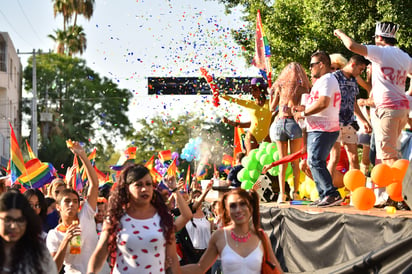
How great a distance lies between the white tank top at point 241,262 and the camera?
5.79 m

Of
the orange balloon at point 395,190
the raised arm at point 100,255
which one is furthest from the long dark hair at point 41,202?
the orange balloon at point 395,190

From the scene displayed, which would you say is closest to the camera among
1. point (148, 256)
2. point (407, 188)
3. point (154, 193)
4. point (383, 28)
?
point (148, 256)

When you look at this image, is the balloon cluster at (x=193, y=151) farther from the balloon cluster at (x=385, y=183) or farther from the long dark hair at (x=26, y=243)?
the long dark hair at (x=26, y=243)

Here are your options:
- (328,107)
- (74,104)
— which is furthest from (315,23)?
(74,104)

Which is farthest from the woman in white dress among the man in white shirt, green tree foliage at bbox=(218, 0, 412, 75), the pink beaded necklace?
green tree foliage at bbox=(218, 0, 412, 75)

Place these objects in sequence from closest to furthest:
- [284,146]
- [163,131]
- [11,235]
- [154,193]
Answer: [11,235]
[154,193]
[284,146]
[163,131]

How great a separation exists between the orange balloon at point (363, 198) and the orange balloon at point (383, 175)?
140 mm

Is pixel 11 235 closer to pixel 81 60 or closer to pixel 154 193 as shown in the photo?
pixel 154 193

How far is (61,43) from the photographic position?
65438 millimetres

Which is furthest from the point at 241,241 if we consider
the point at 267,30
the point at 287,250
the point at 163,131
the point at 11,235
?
the point at 163,131

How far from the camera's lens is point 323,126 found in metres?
9.14

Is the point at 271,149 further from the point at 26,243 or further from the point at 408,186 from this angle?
the point at 26,243

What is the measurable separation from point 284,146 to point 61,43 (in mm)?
56422

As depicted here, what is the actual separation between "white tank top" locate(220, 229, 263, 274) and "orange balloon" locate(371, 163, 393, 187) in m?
2.48
